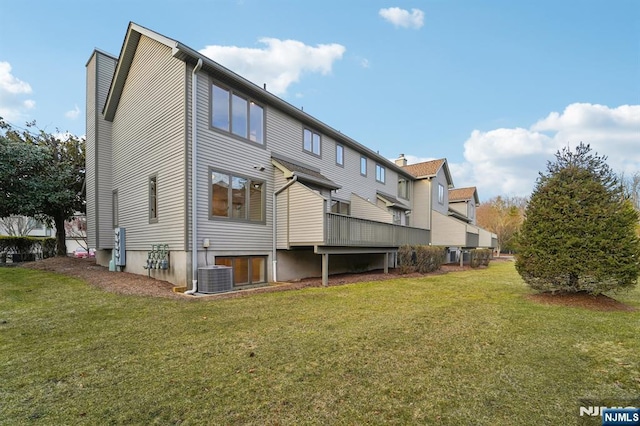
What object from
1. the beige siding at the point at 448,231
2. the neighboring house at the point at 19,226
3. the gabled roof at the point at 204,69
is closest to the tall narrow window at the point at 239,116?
the gabled roof at the point at 204,69

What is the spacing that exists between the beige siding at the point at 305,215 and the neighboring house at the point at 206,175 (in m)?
0.04

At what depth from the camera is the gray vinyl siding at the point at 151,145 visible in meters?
10.3

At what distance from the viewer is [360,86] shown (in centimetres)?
2122

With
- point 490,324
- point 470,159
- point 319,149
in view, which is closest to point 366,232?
point 319,149

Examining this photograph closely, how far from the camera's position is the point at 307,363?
408cm

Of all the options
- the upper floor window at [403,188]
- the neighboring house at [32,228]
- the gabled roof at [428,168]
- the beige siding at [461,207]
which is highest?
the gabled roof at [428,168]

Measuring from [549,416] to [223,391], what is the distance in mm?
3093

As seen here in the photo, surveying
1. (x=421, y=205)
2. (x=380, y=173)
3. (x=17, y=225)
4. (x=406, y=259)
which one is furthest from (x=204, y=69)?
(x=17, y=225)

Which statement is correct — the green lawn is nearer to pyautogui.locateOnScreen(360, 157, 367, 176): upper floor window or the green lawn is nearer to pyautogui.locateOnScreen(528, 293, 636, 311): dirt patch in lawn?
pyautogui.locateOnScreen(528, 293, 636, 311): dirt patch in lawn

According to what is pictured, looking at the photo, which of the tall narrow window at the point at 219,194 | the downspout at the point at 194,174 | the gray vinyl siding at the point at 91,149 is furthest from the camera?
the gray vinyl siding at the point at 91,149

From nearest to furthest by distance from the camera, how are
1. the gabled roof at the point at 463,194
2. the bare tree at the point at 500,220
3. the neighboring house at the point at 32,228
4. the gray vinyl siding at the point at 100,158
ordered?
the gray vinyl siding at the point at 100,158 < the gabled roof at the point at 463,194 < the neighboring house at the point at 32,228 < the bare tree at the point at 500,220

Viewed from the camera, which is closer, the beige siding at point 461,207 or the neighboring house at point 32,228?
the beige siding at point 461,207

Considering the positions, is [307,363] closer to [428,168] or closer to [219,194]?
[219,194]

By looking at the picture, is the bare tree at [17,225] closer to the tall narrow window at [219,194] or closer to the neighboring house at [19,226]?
the neighboring house at [19,226]
